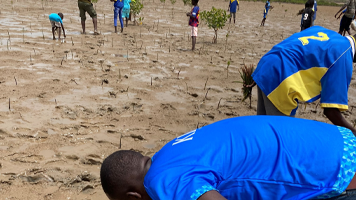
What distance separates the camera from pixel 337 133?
50.9 inches

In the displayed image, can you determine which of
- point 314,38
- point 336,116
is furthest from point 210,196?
point 314,38

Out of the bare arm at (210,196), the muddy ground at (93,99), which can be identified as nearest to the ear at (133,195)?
the bare arm at (210,196)

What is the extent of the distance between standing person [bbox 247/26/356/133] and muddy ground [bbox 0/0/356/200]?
1357mm

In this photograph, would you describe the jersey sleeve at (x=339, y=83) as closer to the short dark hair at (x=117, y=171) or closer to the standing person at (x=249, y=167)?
the standing person at (x=249, y=167)

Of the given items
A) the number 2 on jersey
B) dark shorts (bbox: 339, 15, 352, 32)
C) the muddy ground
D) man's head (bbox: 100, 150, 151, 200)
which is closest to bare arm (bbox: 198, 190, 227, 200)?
man's head (bbox: 100, 150, 151, 200)

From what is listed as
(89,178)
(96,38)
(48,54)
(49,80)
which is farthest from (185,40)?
(89,178)

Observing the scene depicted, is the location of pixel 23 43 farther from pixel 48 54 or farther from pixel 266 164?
pixel 266 164

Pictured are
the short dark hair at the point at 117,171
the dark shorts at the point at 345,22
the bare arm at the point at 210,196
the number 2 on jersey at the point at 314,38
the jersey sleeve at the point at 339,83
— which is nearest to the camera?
the bare arm at the point at 210,196

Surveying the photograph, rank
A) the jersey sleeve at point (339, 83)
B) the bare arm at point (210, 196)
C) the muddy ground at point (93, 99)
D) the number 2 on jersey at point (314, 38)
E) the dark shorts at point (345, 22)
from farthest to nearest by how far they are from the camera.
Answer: the dark shorts at point (345, 22) < the muddy ground at point (93, 99) < the number 2 on jersey at point (314, 38) < the jersey sleeve at point (339, 83) < the bare arm at point (210, 196)

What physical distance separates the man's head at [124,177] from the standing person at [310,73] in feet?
3.99

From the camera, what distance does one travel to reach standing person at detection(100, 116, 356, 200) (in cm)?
113

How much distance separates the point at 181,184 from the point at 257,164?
0.31 m

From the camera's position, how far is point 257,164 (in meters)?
1.16

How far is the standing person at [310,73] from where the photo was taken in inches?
73.3
